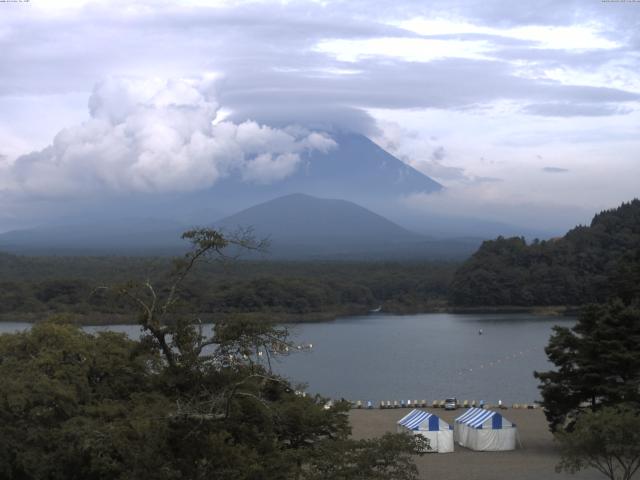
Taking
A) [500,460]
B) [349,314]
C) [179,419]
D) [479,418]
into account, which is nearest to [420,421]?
[479,418]

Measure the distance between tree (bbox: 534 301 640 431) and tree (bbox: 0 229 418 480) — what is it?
706cm

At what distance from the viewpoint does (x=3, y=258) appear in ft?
244

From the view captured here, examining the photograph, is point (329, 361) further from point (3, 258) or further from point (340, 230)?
point (340, 230)

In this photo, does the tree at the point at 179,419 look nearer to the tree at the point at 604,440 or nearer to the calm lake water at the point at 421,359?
the tree at the point at 604,440

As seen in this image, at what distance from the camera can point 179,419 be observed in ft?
26.1

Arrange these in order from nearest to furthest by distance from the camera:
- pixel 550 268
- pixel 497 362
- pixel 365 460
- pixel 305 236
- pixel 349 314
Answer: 1. pixel 365 460
2. pixel 497 362
3. pixel 349 314
4. pixel 550 268
5. pixel 305 236

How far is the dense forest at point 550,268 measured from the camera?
5741cm

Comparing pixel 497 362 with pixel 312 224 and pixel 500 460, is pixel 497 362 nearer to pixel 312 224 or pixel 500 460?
pixel 500 460

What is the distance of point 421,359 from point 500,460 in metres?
17.3

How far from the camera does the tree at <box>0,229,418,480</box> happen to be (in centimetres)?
792

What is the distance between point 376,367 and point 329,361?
2.02 metres

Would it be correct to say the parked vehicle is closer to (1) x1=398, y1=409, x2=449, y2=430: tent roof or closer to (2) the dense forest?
(1) x1=398, y1=409, x2=449, y2=430: tent roof

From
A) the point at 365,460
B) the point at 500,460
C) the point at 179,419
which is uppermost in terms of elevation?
the point at 179,419

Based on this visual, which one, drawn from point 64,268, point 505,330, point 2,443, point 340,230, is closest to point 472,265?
point 505,330
